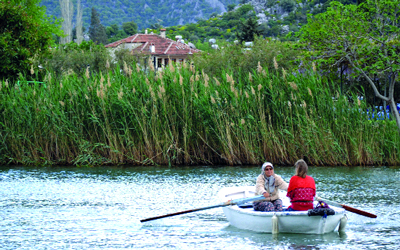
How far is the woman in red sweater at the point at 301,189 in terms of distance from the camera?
32.3 feet

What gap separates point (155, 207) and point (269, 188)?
2938mm

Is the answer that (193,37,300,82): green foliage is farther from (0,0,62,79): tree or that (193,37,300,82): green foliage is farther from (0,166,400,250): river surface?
(0,166,400,250): river surface

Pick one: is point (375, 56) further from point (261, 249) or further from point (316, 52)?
point (261, 249)

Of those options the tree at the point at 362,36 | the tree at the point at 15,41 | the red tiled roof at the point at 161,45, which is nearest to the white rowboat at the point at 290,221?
the tree at the point at 362,36

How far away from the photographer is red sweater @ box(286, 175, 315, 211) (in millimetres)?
9867

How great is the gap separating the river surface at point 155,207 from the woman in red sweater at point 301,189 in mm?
510

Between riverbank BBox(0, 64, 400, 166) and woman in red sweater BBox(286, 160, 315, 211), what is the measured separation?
7543mm

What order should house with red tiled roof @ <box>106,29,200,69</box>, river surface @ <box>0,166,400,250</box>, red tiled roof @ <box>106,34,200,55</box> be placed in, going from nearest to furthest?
1. river surface @ <box>0,166,400,250</box>
2. house with red tiled roof @ <box>106,29,200,69</box>
3. red tiled roof @ <box>106,34,200,55</box>

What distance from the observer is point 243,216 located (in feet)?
34.0

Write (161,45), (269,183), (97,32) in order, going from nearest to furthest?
(269,183)
(161,45)
(97,32)

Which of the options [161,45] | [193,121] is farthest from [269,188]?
[161,45]

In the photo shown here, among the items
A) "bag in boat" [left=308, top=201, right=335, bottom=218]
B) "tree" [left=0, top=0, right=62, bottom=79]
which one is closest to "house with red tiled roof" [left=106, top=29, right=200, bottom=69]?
"tree" [left=0, top=0, right=62, bottom=79]

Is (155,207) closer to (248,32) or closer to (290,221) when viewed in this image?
(290,221)

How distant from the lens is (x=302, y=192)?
389 inches
